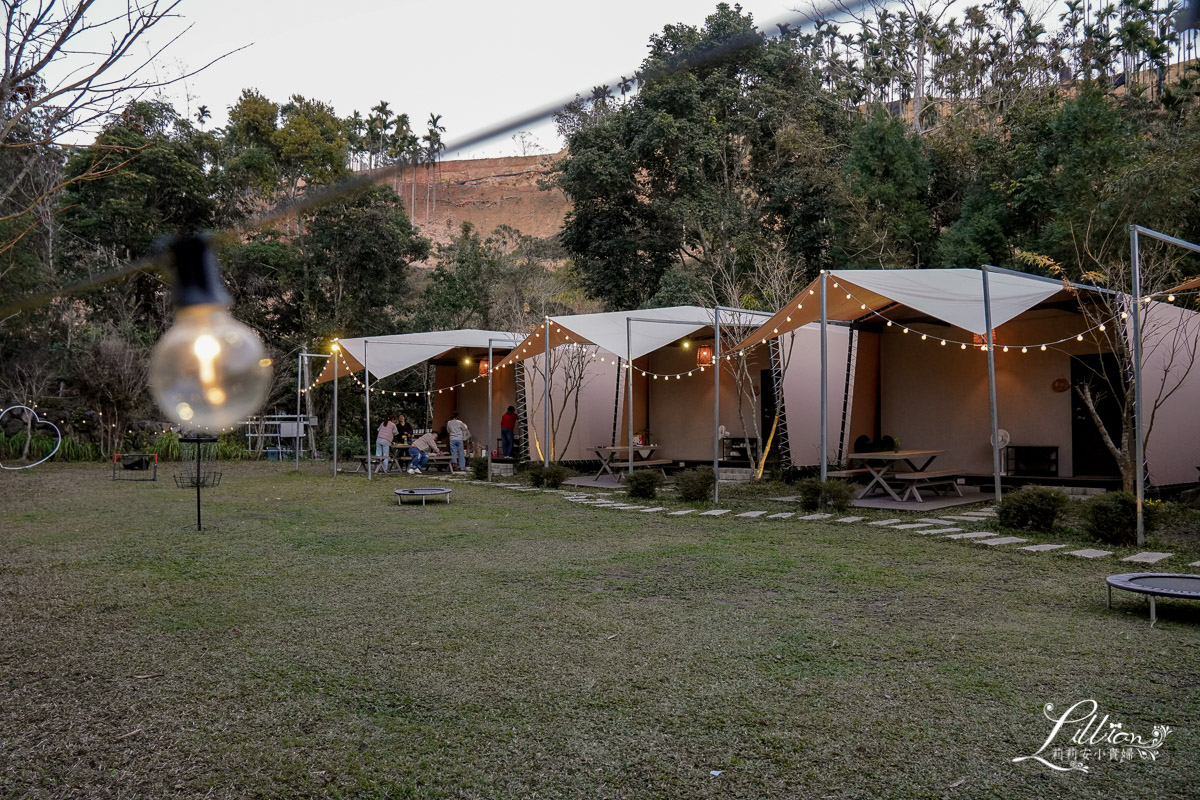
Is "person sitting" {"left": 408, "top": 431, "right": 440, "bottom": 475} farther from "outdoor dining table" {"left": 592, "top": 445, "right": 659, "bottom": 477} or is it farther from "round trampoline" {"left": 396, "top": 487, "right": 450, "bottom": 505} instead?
"round trampoline" {"left": 396, "top": 487, "right": 450, "bottom": 505}

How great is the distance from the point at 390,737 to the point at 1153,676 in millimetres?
2874

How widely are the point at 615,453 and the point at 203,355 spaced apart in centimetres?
1259

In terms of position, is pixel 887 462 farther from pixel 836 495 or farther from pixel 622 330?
pixel 622 330

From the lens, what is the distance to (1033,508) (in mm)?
7047

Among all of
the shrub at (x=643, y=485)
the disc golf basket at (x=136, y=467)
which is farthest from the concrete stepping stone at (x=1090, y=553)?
the disc golf basket at (x=136, y=467)

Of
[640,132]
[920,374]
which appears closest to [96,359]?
[640,132]

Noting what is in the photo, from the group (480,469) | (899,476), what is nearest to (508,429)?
(480,469)

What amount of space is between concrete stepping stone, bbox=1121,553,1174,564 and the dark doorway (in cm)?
437

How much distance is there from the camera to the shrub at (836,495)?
854 centimetres

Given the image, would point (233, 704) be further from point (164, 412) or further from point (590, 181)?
point (590, 181)

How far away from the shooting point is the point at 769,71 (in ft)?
65.6

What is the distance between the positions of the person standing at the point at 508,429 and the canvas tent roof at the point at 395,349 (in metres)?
1.27

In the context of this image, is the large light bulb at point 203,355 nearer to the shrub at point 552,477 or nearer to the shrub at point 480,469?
the shrub at point 552,477

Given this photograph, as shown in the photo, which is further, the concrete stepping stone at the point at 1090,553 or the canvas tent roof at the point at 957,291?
the canvas tent roof at the point at 957,291
